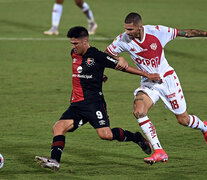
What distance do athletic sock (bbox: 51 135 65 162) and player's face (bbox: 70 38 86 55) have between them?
114 centimetres

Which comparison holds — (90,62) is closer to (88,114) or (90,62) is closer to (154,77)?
(88,114)

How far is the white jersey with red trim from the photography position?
879 cm

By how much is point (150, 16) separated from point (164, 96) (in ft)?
46.9

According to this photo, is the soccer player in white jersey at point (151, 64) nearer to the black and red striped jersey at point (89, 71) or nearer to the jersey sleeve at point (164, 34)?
the jersey sleeve at point (164, 34)

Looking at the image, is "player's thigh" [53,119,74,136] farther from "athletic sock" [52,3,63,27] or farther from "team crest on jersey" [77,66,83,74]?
"athletic sock" [52,3,63,27]

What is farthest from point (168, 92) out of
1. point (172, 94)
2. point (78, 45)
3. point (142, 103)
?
point (78, 45)

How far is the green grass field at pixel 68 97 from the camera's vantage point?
821cm

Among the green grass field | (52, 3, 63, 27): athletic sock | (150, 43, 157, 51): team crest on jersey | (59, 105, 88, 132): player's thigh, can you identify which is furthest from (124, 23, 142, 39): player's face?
(52, 3, 63, 27): athletic sock

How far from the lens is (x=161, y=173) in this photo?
7.94 meters

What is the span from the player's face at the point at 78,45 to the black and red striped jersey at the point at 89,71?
2.9 inches

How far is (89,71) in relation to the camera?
26.9 feet

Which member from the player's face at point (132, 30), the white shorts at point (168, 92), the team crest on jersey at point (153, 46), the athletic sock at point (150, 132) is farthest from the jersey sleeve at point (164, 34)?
the athletic sock at point (150, 132)

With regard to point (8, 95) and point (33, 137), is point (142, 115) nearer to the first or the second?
point (33, 137)

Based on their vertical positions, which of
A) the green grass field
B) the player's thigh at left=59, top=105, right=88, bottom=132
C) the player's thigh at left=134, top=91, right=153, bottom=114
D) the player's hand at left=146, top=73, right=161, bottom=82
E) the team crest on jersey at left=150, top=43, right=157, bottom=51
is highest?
the team crest on jersey at left=150, top=43, right=157, bottom=51
